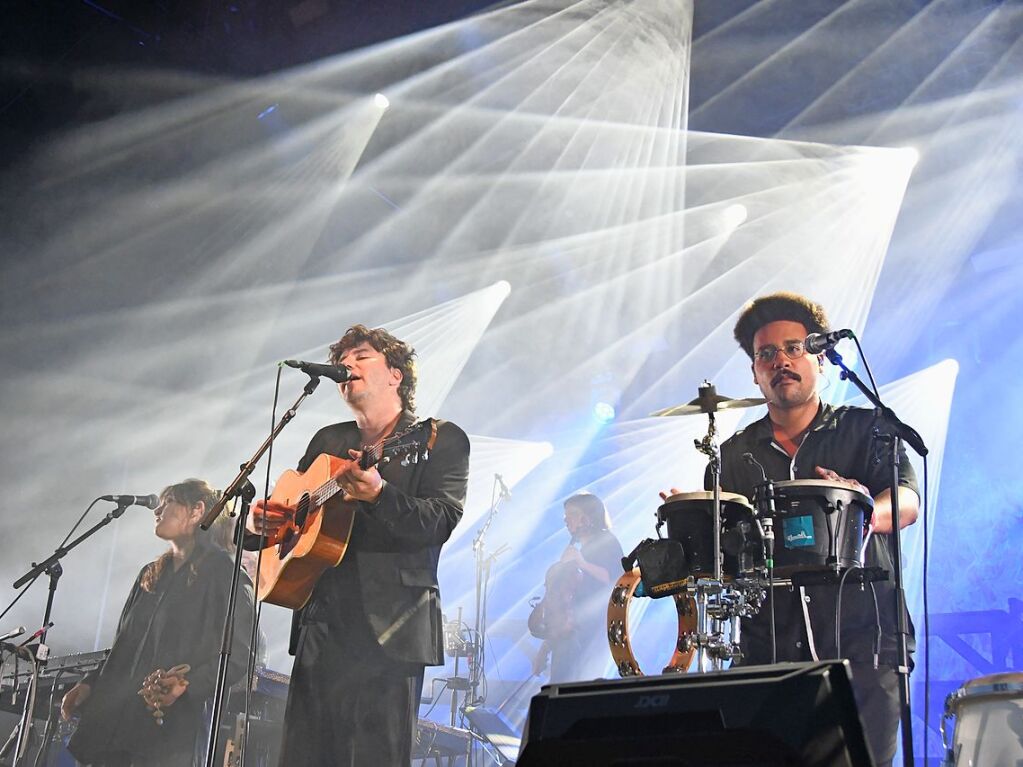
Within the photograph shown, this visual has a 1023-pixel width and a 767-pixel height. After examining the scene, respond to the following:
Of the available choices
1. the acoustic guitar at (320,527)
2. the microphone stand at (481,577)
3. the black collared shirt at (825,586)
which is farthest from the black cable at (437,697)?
the black collared shirt at (825,586)

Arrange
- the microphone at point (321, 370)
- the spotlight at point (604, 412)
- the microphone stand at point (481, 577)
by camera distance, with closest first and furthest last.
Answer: the microphone at point (321, 370) → the microphone stand at point (481, 577) → the spotlight at point (604, 412)

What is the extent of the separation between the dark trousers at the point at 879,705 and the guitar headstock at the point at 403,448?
206 centimetres

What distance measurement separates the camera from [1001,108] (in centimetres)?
684

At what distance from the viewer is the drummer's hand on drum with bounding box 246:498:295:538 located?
15.7 ft

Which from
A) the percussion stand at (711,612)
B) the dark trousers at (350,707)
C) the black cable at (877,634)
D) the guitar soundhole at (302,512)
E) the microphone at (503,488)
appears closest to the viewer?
the percussion stand at (711,612)

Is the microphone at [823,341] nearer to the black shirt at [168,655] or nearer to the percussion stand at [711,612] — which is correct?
the percussion stand at [711,612]

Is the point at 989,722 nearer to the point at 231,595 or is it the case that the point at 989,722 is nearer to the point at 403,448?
the point at 403,448

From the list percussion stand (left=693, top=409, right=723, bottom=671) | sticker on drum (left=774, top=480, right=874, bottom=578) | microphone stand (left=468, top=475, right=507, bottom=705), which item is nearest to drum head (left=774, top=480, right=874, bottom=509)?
sticker on drum (left=774, top=480, right=874, bottom=578)

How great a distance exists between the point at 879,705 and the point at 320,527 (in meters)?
2.51

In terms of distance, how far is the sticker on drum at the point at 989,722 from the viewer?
315cm

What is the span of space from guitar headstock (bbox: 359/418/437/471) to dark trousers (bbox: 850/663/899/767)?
206 cm

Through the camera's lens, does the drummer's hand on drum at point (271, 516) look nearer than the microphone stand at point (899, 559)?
No

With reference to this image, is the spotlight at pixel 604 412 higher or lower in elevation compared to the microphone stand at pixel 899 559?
higher

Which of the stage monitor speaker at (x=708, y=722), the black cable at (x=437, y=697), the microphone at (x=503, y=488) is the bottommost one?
the stage monitor speaker at (x=708, y=722)
